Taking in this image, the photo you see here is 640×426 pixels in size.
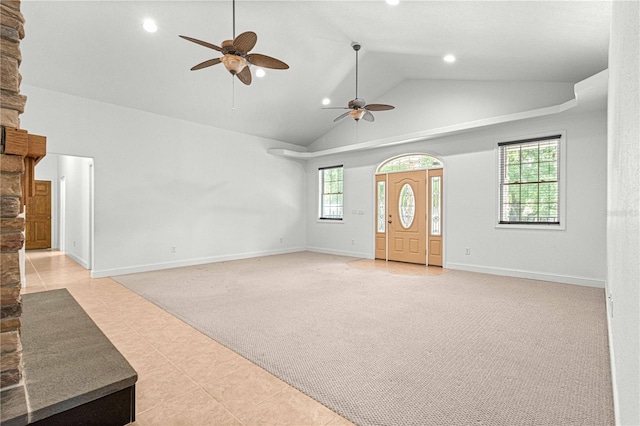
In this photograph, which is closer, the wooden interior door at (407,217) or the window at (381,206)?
the wooden interior door at (407,217)

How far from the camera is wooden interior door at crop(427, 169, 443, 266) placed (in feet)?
22.2

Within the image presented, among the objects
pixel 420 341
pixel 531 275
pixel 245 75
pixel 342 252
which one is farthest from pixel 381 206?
pixel 420 341

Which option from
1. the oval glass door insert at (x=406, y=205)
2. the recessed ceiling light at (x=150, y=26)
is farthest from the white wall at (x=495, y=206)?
the recessed ceiling light at (x=150, y=26)

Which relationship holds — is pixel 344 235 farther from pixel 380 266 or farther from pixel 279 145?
pixel 279 145

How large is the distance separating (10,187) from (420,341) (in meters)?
3.00

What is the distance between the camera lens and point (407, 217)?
7.34 m

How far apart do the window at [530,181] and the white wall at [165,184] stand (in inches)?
208

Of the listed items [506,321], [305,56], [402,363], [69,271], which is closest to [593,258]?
[506,321]

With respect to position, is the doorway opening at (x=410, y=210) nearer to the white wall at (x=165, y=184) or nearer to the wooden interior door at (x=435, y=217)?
the wooden interior door at (x=435, y=217)

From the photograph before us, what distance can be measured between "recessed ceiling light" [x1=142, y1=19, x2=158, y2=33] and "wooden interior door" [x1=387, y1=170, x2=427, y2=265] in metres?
5.34

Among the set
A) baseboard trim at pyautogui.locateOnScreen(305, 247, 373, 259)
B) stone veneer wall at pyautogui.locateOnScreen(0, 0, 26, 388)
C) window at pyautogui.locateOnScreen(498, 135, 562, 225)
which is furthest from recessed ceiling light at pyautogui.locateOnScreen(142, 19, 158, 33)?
baseboard trim at pyautogui.locateOnScreen(305, 247, 373, 259)

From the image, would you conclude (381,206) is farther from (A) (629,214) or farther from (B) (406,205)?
(A) (629,214)

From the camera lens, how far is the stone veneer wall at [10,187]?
143 cm

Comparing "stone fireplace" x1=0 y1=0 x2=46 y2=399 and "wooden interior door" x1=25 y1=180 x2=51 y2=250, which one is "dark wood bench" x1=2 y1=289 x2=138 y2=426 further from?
"wooden interior door" x1=25 y1=180 x2=51 y2=250
